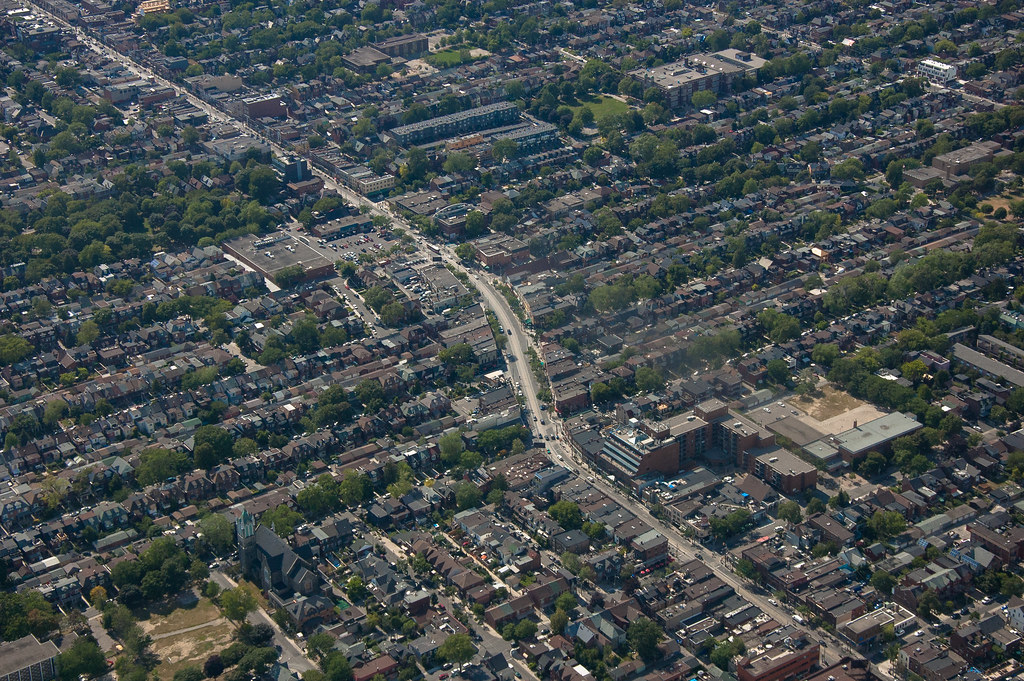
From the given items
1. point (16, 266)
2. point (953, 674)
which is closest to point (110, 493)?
point (16, 266)

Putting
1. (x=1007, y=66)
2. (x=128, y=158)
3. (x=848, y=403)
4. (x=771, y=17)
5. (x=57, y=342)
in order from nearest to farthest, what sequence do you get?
(x=848, y=403)
(x=57, y=342)
(x=128, y=158)
(x=1007, y=66)
(x=771, y=17)

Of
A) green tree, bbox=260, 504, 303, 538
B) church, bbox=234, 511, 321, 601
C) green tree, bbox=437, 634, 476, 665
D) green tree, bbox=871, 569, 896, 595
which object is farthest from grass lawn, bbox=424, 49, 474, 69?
green tree, bbox=437, 634, 476, 665

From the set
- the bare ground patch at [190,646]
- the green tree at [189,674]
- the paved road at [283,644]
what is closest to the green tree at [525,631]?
the paved road at [283,644]

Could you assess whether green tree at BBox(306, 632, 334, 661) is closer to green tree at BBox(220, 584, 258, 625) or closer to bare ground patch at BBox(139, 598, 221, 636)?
green tree at BBox(220, 584, 258, 625)

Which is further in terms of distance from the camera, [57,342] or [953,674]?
[57,342]

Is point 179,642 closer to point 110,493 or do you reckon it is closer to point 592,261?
point 110,493

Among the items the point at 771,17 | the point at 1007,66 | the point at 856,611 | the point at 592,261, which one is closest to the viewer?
the point at 856,611
